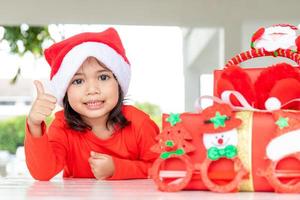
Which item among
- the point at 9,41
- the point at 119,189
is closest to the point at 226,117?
the point at 119,189

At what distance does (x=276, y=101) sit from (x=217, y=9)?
9.47 feet

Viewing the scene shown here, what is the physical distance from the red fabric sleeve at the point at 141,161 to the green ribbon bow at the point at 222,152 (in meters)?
0.38

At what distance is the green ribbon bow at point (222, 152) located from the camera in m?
0.78

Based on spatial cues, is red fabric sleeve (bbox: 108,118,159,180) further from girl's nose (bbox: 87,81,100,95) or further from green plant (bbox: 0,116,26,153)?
green plant (bbox: 0,116,26,153)

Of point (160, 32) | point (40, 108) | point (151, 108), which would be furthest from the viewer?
point (151, 108)

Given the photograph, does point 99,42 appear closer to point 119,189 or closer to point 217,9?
point 119,189

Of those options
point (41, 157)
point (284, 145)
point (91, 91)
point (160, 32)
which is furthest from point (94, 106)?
point (160, 32)

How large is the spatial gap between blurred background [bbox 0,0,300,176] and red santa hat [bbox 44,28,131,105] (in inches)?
76.0

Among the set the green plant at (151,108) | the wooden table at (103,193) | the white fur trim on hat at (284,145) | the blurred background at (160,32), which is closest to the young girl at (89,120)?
the wooden table at (103,193)

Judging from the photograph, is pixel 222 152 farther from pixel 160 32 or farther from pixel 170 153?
pixel 160 32

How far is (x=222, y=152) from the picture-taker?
2.59 feet

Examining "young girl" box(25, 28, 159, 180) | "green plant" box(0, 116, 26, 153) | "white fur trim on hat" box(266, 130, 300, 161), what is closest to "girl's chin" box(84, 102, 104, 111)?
"young girl" box(25, 28, 159, 180)

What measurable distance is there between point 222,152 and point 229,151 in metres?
0.01

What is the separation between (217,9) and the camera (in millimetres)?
3680
